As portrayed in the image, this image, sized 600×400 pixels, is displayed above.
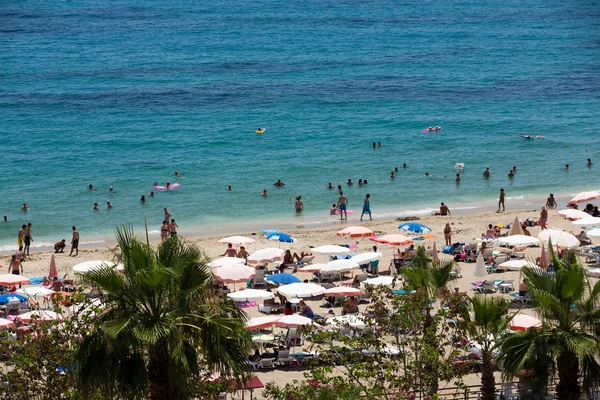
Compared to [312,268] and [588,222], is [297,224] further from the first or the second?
[588,222]

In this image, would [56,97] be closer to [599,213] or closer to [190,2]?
[599,213]

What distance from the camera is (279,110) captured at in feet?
184

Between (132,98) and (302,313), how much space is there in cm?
4243

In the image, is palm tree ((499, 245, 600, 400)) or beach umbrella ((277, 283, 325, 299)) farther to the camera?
beach umbrella ((277, 283, 325, 299))

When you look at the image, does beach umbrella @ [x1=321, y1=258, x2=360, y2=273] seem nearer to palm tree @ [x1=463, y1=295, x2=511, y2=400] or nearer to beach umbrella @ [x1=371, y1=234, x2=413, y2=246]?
beach umbrella @ [x1=371, y1=234, x2=413, y2=246]

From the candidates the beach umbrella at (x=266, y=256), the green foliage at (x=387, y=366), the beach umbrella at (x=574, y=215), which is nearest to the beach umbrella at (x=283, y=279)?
the beach umbrella at (x=266, y=256)

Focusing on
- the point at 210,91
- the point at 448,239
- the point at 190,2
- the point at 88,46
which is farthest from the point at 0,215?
the point at 190,2

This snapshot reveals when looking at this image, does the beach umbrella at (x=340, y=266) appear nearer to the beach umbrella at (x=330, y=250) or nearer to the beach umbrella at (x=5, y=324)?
the beach umbrella at (x=330, y=250)

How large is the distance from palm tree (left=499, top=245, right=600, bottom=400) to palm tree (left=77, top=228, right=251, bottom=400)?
3.93m

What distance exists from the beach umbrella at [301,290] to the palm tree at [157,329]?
31.2 feet

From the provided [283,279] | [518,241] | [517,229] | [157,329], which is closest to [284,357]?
[283,279]

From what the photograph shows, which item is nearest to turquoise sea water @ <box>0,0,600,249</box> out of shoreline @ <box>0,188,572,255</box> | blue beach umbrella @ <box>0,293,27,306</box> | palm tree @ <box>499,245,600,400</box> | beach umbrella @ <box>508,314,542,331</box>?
shoreline @ <box>0,188,572,255</box>

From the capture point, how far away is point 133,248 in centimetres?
1104

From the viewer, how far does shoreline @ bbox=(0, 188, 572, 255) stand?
32.7m
